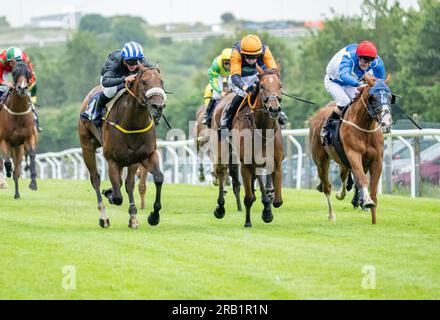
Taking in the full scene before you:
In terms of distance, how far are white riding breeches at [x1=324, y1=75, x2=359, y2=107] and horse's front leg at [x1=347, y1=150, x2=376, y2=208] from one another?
2.85 ft

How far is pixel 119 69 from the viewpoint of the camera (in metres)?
14.0

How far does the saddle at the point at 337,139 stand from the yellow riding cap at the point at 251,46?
4.03 feet

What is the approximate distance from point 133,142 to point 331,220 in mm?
2519

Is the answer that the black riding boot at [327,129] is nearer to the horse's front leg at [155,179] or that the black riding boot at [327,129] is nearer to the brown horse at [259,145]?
the brown horse at [259,145]

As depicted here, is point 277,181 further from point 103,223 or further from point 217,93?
point 217,93

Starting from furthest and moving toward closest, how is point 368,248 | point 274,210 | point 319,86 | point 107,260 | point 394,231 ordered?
point 319,86, point 274,210, point 394,231, point 368,248, point 107,260

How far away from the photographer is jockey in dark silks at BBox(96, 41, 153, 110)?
44.6 ft

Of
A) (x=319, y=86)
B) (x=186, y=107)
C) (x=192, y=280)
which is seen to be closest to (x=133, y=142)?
(x=192, y=280)

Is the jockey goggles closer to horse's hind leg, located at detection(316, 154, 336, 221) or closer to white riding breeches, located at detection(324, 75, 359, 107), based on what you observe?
white riding breeches, located at detection(324, 75, 359, 107)

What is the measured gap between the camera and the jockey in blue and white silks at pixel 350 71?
13773mm

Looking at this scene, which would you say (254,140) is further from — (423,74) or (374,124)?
(423,74)

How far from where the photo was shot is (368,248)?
10992 mm

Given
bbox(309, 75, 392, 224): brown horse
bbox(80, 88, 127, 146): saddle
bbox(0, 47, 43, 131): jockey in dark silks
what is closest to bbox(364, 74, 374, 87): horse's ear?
bbox(309, 75, 392, 224): brown horse

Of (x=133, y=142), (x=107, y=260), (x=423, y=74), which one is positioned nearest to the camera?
(x=107, y=260)
